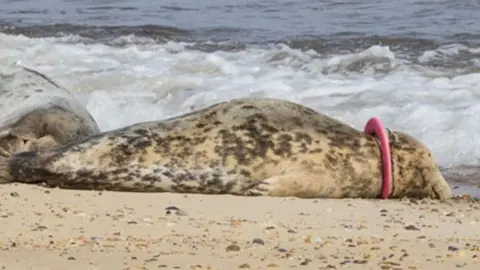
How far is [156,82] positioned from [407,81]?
1.90 m

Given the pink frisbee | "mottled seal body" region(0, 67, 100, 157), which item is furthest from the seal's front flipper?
"mottled seal body" region(0, 67, 100, 157)

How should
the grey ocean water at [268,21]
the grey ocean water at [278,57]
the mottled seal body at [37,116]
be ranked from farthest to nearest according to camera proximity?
the grey ocean water at [268,21] < the grey ocean water at [278,57] < the mottled seal body at [37,116]

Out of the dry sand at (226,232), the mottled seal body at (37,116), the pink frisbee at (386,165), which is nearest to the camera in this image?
the dry sand at (226,232)

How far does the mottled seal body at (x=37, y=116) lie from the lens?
6195mm

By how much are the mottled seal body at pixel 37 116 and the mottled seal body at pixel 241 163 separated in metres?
0.57

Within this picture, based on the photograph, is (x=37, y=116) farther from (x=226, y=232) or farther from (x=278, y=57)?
(x=278, y=57)

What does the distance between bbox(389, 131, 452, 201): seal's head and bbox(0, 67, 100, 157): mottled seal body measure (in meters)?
1.71

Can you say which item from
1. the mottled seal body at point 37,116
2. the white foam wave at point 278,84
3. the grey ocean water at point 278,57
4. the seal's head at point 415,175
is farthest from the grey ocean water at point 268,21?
the seal's head at point 415,175

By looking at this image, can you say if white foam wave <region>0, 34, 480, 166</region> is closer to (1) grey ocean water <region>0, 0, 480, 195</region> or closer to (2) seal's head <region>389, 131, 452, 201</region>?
(1) grey ocean water <region>0, 0, 480, 195</region>

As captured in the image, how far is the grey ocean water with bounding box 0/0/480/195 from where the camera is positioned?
7738 millimetres

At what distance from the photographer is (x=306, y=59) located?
1012cm

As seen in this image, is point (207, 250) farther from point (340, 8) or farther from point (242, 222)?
point (340, 8)

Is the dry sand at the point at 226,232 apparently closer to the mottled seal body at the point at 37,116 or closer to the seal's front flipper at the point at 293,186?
the seal's front flipper at the point at 293,186

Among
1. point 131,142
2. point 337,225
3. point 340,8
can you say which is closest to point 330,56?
point 340,8
